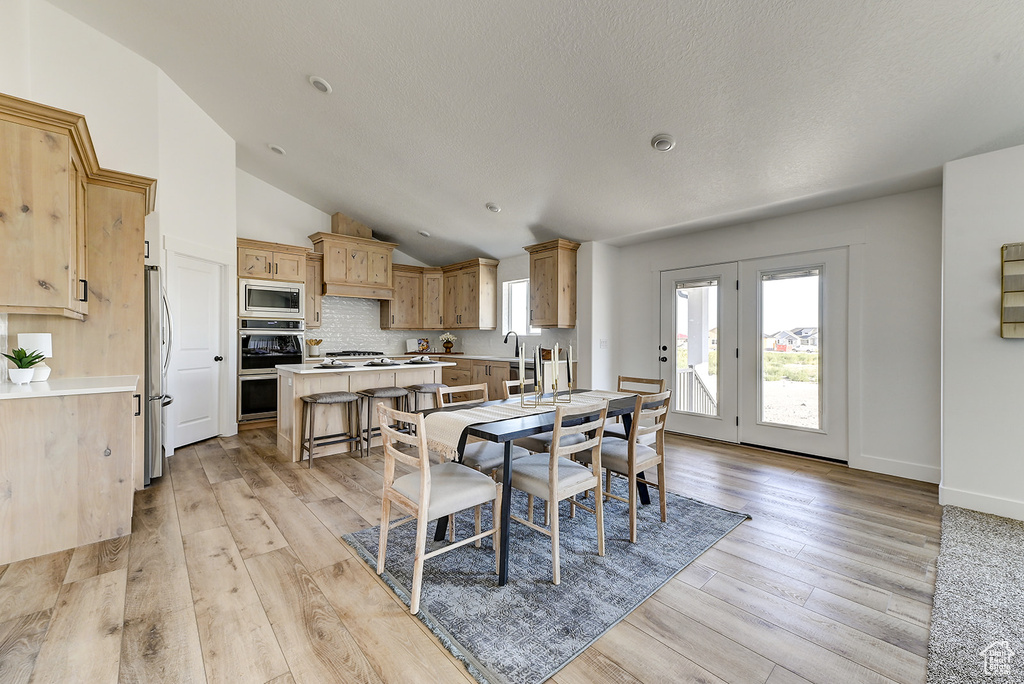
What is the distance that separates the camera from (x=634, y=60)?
262 cm

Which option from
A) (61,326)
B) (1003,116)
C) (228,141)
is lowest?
(61,326)

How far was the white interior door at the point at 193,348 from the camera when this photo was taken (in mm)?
4145

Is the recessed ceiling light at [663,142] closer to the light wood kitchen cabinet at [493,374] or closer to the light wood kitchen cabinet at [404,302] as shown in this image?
the light wood kitchen cabinet at [493,374]

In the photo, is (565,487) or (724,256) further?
(724,256)

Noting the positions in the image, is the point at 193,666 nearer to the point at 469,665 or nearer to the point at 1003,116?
the point at 469,665

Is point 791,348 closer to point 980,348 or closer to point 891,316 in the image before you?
point 891,316

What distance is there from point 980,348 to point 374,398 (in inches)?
185

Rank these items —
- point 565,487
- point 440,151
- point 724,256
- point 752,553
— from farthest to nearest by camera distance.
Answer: point 724,256 < point 440,151 < point 752,553 < point 565,487

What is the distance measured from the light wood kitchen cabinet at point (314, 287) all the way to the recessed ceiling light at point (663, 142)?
15.3 ft

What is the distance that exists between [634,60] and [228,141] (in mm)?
4589

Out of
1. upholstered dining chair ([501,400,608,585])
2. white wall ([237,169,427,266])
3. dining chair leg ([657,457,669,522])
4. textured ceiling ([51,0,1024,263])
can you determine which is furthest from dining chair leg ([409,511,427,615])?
white wall ([237,169,427,266])

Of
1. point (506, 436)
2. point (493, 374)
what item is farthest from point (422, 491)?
point (493, 374)

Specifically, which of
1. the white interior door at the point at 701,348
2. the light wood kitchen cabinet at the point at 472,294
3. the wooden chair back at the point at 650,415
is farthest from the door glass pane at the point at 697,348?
the light wood kitchen cabinet at the point at 472,294

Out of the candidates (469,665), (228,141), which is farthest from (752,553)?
(228,141)
